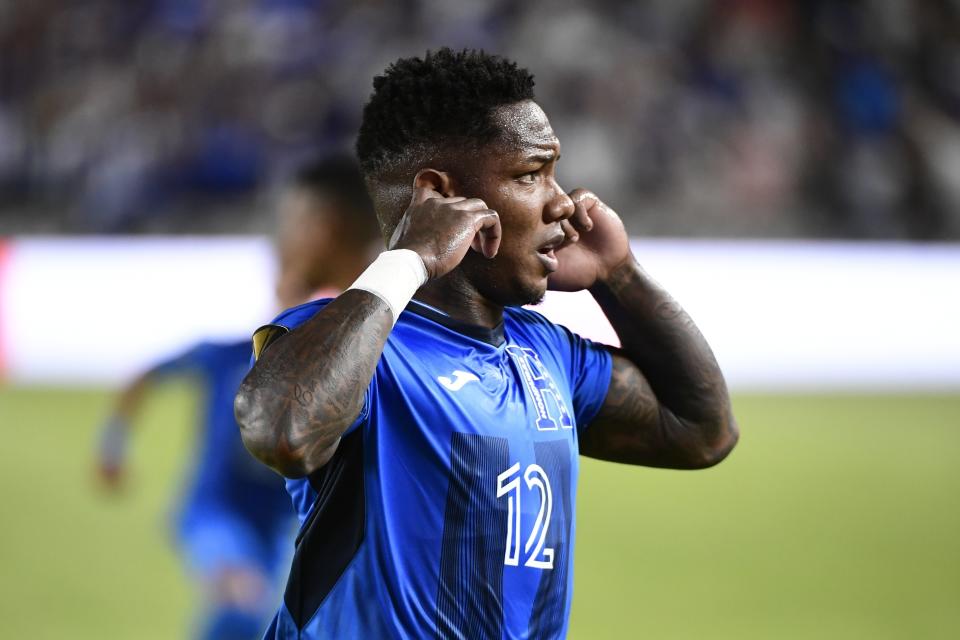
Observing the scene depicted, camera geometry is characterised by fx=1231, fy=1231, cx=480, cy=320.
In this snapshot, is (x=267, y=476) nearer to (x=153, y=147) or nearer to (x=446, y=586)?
(x=446, y=586)

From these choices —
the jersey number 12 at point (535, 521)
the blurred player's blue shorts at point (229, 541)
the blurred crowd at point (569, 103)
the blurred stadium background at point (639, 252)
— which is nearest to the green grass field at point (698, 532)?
the blurred stadium background at point (639, 252)

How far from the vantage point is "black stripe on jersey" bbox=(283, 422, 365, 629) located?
2.34 m

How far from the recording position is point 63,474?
9.02m

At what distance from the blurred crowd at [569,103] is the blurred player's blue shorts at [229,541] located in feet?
25.0

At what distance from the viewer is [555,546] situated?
254 cm

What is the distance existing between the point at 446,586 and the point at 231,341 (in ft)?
10.2

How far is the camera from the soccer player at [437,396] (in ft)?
7.25

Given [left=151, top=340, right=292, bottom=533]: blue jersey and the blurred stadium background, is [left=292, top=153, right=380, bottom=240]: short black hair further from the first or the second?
the blurred stadium background

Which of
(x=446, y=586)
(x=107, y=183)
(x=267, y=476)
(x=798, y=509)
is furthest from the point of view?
(x=107, y=183)

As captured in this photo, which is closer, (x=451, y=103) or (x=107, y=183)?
(x=451, y=103)

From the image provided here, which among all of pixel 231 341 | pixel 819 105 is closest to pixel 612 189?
pixel 819 105

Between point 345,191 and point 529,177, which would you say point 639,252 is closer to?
point 345,191

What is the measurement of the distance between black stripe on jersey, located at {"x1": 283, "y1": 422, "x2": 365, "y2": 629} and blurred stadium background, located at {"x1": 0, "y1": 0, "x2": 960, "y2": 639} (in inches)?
160

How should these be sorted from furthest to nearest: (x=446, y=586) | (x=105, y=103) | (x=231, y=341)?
(x=105, y=103), (x=231, y=341), (x=446, y=586)
